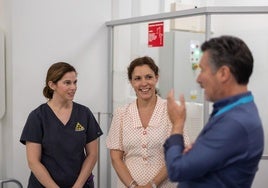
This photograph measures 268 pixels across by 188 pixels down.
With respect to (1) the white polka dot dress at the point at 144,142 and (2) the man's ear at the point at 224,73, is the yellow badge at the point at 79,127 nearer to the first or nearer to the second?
(1) the white polka dot dress at the point at 144,142

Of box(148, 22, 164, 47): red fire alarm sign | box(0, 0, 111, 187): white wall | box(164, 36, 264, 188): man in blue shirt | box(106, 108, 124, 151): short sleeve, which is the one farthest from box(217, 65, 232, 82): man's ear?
box(0, 0, 111, 187): white wall

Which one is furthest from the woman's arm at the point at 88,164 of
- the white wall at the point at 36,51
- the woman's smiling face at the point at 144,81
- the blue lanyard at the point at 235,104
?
the blue lanyard at the point at 235,104

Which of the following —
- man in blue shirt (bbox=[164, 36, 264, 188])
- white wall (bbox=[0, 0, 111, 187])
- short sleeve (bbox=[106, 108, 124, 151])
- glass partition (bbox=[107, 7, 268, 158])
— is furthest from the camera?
white wall (bbox=[0, 0, 111, 187])

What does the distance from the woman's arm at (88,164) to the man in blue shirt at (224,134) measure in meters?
0.95

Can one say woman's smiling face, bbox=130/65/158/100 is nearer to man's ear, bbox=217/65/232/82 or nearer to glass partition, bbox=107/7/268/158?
glass partition, bbox=107/7/268/158

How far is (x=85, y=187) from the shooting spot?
7.07ft

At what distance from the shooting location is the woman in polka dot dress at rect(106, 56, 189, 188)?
Answer: 1.93 meters

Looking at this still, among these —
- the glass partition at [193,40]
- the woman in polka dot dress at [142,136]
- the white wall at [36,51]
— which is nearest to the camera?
the woman in polka dot dress at [142,136]

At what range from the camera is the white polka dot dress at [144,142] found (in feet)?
6.33

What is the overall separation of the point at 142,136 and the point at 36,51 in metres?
1.22

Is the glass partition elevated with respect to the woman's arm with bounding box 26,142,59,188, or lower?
elevated

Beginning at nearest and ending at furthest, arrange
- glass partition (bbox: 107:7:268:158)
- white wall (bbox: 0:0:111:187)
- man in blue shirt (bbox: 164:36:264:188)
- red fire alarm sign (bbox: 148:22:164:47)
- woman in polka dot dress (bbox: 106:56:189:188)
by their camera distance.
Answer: man in blue shirt (bbox: 164:36:264:188), woman in polka dot dress (bbox: 106:56:189:188), glass partition (bbox: 107:7:268:158), white wall (bbox: 0:0:111:187), red fire alarm sign (bbox: 148:22:164:47)

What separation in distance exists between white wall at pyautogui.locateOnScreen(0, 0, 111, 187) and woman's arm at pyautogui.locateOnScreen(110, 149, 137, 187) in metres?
0.97

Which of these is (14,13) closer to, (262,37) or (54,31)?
(54,31)
